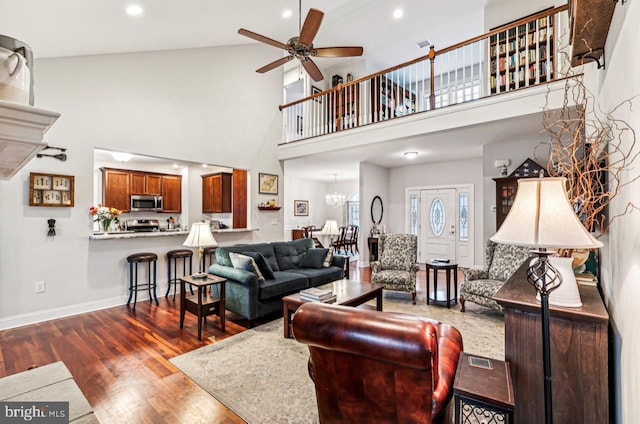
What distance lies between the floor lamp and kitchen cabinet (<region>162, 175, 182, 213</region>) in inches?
292

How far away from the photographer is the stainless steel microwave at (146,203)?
22.3ft

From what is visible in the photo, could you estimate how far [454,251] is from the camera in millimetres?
7391

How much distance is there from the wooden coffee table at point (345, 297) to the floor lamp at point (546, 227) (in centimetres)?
199

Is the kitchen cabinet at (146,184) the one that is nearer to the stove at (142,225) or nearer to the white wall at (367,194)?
the stove at (142,225)

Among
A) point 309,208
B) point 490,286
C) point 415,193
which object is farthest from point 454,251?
point 309,208

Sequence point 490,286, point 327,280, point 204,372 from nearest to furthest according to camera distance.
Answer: point 204,372, point 490,286, point 327,280

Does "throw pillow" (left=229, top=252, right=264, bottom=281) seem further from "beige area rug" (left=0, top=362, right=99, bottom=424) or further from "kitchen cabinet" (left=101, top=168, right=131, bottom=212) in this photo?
"kitchen cabinet" (left=101, top=168, right=131, bottom=212)

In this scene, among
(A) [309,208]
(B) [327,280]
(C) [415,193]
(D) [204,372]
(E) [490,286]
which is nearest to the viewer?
(D) [204,372]

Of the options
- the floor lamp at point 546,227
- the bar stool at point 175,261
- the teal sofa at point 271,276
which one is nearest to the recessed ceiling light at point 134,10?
the teal sofa at point 271,276

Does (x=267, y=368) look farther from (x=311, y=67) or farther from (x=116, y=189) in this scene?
(x=116, y=189)

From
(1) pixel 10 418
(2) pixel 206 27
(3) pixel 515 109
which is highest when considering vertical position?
(2) pixel 206 27

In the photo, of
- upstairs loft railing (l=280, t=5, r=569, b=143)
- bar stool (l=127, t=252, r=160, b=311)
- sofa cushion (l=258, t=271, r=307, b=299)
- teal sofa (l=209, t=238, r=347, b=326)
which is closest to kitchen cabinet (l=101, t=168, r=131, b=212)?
bar stool (l=127, t=252, r=160, b=311)

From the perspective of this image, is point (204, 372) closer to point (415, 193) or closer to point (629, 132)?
point (629, 132)

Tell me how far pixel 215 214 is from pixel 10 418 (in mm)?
5775
